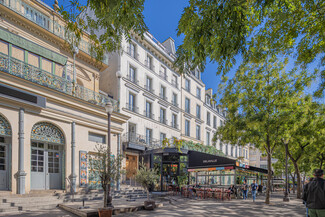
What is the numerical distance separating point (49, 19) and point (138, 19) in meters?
13.8

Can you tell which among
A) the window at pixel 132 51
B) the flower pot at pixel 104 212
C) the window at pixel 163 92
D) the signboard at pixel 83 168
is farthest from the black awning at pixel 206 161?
the flower pot at pixel 104 212

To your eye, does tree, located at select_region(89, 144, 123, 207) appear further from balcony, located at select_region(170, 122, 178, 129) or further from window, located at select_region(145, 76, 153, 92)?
balcony, located at select_region(170, 122, 178, 129)

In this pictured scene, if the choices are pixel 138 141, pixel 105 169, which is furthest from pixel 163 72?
pixel 105 169

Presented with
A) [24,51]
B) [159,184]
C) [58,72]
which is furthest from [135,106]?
[24,51]

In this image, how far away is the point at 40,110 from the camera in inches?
498

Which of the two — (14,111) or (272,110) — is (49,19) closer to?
(14,111)

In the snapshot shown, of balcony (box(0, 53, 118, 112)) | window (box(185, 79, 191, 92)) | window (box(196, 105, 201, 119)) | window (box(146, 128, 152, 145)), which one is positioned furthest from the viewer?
window (box(196, 105, 201, 119))

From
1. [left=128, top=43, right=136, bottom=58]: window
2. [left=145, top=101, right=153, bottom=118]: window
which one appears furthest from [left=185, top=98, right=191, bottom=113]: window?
[left=128, top=43, right=136, bottom=58]: window

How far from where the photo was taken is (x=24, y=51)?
13.1 metres

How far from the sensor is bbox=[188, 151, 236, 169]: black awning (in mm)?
19078

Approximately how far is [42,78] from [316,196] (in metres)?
13.1

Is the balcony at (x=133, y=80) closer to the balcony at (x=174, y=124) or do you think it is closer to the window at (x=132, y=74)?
the window at (x=132, y=74)

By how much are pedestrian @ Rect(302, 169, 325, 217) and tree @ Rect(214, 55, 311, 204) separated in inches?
345

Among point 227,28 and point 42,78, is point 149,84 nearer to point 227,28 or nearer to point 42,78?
point 42,78
